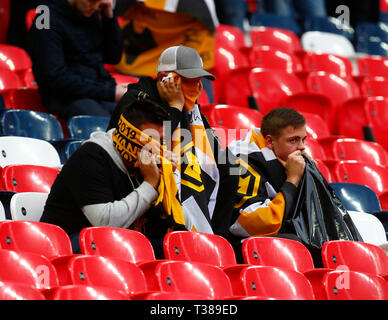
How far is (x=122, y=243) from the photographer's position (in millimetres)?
2738

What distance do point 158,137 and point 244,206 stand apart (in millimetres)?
630

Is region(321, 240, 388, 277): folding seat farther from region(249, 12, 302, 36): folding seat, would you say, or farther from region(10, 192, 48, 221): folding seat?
region(249, 12, 302, 36): folding seat

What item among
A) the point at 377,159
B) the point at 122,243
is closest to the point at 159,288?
the point at 122,243

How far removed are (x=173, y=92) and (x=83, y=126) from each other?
1007 mm

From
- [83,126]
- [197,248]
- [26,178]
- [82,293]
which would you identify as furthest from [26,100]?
[82,293]

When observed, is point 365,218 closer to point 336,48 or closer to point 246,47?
point 246,47

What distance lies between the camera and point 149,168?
298cm

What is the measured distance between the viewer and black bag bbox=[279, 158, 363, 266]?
3.41 metres

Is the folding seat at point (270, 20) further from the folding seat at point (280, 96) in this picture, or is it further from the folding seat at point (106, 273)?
the folding seat at point (106, 273)

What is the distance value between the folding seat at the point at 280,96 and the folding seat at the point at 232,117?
616 millimetres

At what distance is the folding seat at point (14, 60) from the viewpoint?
514 centimetres

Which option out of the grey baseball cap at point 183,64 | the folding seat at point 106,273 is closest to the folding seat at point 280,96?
the grey baseball cap at point 183,64

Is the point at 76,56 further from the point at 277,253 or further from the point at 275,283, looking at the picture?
the point at 275,283

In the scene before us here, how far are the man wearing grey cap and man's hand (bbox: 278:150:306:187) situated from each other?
0.28 metres
